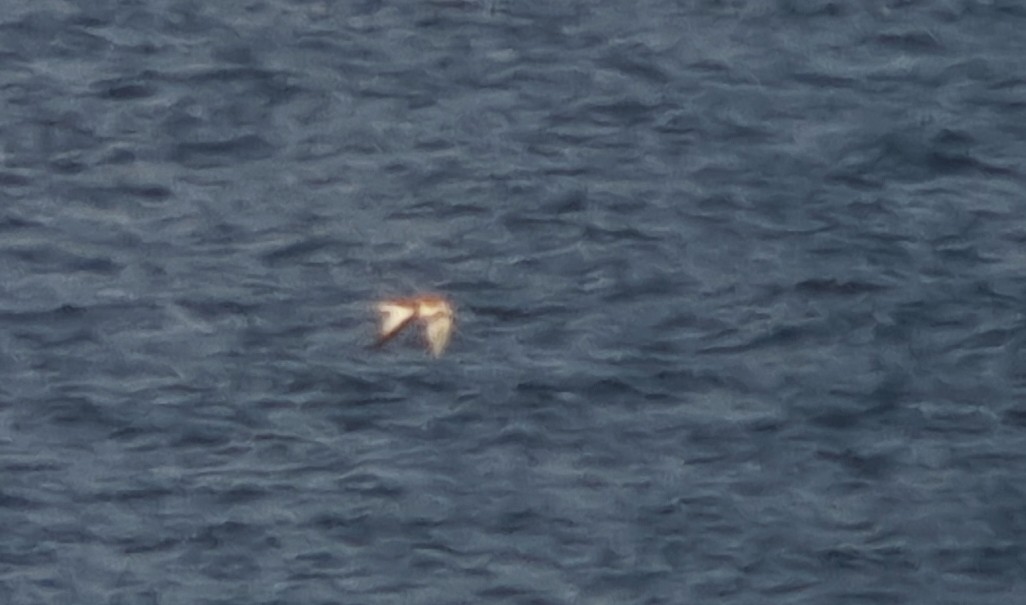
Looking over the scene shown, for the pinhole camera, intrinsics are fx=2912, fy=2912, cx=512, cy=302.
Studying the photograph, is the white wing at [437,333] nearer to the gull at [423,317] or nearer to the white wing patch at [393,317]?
the gull at [423,317]

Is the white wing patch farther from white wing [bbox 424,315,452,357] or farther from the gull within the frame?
white wing [bbox 424,315,452,357]

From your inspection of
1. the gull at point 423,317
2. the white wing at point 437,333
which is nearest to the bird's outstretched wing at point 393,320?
the gull at point 423,317

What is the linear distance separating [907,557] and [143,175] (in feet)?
46.8

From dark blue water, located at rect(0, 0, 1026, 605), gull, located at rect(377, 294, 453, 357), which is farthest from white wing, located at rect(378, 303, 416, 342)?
dark blue water, located at rect(0, 0, 1026, 605)

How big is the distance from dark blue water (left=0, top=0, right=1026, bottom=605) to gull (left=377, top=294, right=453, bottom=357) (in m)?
0.31

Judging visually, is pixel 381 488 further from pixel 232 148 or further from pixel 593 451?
pixel 232 148

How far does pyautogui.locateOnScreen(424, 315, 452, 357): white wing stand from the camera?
4238 centimetres

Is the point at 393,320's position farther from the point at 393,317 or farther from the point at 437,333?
the point at 437,333

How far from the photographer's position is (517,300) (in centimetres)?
4344

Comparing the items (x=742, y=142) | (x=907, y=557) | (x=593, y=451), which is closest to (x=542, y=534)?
(x=593, y=451)

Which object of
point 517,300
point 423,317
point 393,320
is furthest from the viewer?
point 517,300

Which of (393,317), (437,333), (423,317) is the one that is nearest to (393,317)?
(393,317)

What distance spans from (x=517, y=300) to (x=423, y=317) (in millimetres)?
1698

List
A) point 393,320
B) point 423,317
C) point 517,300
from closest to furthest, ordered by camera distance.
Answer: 1. point 423,317
2. point 393,320
3. point 517,300
